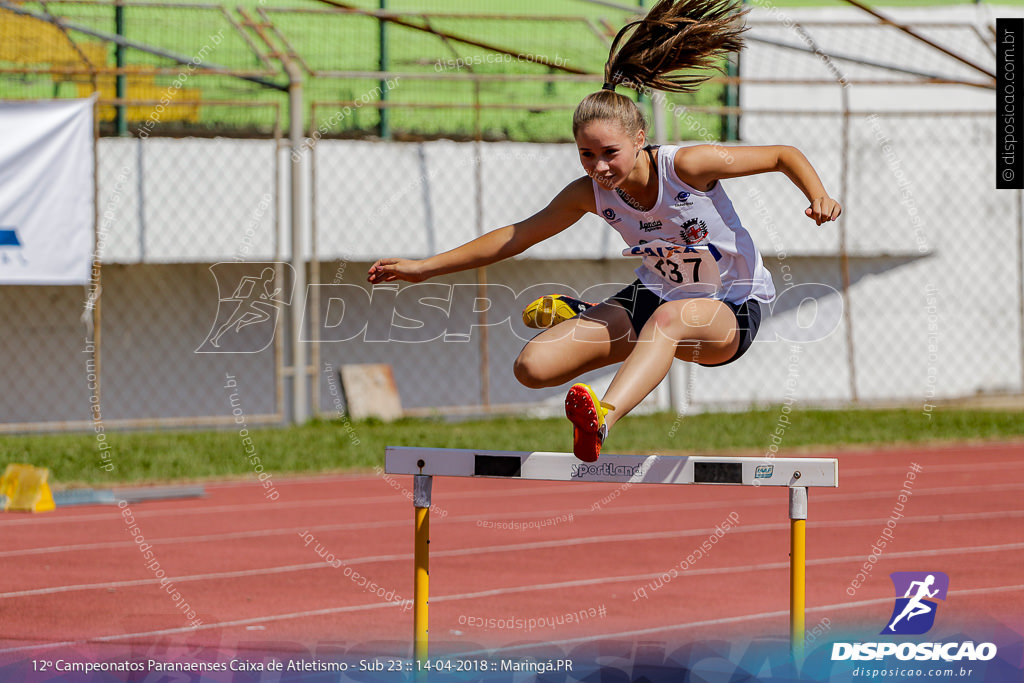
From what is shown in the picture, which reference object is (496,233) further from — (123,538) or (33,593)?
(123,538)

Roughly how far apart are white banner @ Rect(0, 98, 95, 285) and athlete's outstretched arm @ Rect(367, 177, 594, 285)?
5.45m

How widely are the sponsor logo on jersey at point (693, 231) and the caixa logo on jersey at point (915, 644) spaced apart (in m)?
1.49

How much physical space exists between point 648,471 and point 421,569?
724mm

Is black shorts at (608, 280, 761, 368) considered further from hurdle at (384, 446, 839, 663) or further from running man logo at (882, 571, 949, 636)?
running man logo at (882, 571, 949, 636)

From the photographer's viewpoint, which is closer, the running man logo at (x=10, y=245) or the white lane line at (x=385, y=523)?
the white lane line at (x=385, y=523)

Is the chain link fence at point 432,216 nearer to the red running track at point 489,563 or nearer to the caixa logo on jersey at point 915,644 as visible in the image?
the red running track at point 489,563

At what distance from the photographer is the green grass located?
338 inches

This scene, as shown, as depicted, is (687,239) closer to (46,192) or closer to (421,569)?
(421,569)

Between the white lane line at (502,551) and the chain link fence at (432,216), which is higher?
the chain link fence at (432,216)

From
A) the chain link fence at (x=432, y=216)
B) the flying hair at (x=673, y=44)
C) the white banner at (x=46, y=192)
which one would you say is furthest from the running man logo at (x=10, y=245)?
the flying hair at (x=673, y=44)

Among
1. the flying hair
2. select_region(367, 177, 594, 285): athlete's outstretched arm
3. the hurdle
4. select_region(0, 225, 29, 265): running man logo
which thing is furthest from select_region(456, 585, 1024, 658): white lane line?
select_region(0, 225, 29, 265): running man logo

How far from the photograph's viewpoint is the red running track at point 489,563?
191 inches

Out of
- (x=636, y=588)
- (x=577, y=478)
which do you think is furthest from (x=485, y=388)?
(x=577, y=478)

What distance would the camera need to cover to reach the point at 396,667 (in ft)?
13.7
